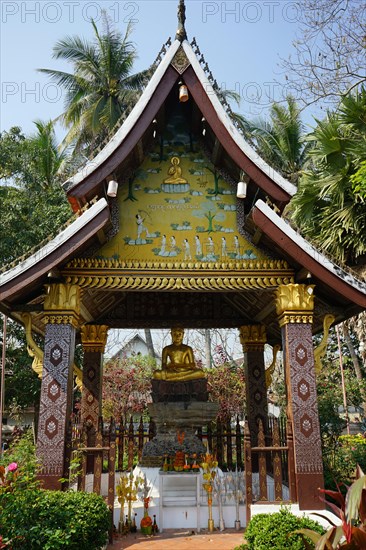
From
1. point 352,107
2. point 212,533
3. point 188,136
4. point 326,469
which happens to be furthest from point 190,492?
point 352,107

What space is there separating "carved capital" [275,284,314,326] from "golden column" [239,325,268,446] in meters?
3.11

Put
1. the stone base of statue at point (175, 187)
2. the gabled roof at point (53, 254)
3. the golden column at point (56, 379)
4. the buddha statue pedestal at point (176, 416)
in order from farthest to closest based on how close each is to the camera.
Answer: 1. the buddha statue pedestal at point (176, 416)
2. the stone base of statue at point (175, 187)
3. the gabled roof at point (53, 254)
4. the golden column at point (56, 379)

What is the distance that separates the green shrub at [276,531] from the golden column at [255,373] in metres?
4.99

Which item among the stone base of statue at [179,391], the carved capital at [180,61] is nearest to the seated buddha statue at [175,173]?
the carved capital at [180,61]

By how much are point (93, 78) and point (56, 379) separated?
23891mm

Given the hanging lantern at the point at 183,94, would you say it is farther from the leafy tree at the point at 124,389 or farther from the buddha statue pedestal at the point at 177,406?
the leafy tree at the point at 124,389

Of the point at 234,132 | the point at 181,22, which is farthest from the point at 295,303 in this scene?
the point at 181,22

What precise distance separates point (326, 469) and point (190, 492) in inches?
160

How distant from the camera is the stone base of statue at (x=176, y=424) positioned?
1062 centimetres

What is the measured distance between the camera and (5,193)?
74.7ft

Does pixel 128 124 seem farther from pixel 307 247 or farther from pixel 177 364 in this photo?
pixel 177 364

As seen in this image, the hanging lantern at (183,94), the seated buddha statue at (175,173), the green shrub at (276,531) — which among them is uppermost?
the hanging lantern at (183,94)

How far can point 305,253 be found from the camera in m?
8.29

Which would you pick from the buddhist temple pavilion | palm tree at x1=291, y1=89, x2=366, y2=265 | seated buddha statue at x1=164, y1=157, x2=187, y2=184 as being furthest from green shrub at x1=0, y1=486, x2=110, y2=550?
palm tree at x1=291, y1=89, x2=366, y2=265
